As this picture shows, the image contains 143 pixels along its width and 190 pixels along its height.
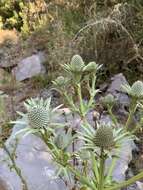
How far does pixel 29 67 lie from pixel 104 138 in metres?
4.22

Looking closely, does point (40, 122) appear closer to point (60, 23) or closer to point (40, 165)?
point (40, 165)

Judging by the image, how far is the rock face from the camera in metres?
5.74

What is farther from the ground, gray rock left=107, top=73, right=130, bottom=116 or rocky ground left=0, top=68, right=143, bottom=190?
gray rock left=107, top=73, right=130, bottom=116

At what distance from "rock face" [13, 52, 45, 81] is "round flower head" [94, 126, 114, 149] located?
3950mm

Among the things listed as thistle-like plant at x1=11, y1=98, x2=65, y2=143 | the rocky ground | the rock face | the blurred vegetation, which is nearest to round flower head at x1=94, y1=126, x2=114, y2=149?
thistle-like plant at x1=11, y1=98, x2=65, y2=143

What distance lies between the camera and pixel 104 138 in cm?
170

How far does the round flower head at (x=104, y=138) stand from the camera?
1.69 metres

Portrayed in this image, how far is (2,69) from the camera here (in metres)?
6.08

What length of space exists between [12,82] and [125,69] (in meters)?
1.38

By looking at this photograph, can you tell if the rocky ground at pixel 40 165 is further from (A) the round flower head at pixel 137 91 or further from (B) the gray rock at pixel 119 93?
(A) the round flower head at pixel 137 91

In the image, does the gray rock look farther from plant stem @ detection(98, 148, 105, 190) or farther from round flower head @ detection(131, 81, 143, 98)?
plant stem @ detection(98, 148, 105, 190)

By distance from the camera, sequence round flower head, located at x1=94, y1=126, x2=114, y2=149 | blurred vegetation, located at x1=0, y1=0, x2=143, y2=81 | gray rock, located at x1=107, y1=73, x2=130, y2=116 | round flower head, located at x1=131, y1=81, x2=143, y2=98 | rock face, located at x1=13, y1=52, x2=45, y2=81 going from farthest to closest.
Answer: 1. rock face, located at x1=13, y1=52, x2=45, y2=81
2. blurred vegetation, located at x1=0, y1=0, x2=143, y2=81
3. gray rock, located at x1=107, y1=73, x2=130, y2=116
4. round flower head, located at x1=131, y1=81, x2=143, y2=98
5. round flower head, located at x1=94, y1=126, x2=114, y2=149

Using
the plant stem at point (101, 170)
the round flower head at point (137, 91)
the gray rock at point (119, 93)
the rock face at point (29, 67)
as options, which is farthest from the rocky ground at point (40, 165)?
the rock face at point (29, 67)

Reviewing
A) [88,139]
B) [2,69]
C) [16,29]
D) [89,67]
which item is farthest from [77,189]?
[16,29]
